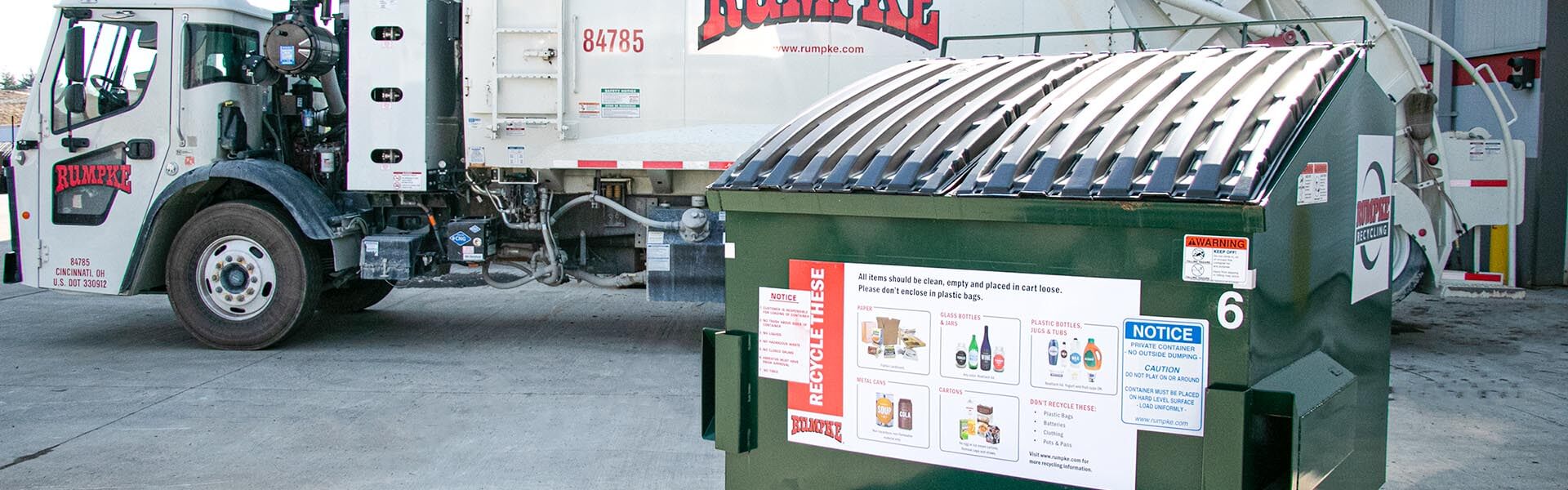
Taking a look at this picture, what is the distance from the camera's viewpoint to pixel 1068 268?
3.28 m

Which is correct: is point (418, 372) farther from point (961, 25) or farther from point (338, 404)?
point (961, 25)

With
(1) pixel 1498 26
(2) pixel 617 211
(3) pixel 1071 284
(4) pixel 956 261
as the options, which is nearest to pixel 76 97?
(2) pixel 617 211

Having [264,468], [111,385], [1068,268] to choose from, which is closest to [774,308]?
[1068,268]

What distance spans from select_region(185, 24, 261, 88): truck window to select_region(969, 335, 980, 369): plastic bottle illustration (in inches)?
272

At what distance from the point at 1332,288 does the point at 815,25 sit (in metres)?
4.84

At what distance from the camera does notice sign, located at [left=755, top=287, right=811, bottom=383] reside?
12.1 feet

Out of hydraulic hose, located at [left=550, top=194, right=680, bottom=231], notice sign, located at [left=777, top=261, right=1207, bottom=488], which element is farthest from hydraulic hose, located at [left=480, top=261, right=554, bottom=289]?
notice sign, located at [left=777, top=261, right=1207, bottom=488]

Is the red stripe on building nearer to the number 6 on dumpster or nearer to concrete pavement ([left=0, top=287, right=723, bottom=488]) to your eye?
concrete pavement ([left=0, top=287, right=723, bottom=488])

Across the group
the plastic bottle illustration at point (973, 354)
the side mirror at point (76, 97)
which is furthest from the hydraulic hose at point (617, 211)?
the plastic bottle illustration at point (973, 354)

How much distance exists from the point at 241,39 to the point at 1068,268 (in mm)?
7266

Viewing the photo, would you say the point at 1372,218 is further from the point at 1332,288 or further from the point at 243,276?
the point at 243,276

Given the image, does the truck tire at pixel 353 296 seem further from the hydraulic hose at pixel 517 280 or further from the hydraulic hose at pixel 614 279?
the hydraulic hose at pixel 614 279

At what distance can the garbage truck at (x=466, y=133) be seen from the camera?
26.7ft

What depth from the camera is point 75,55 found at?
867cm
